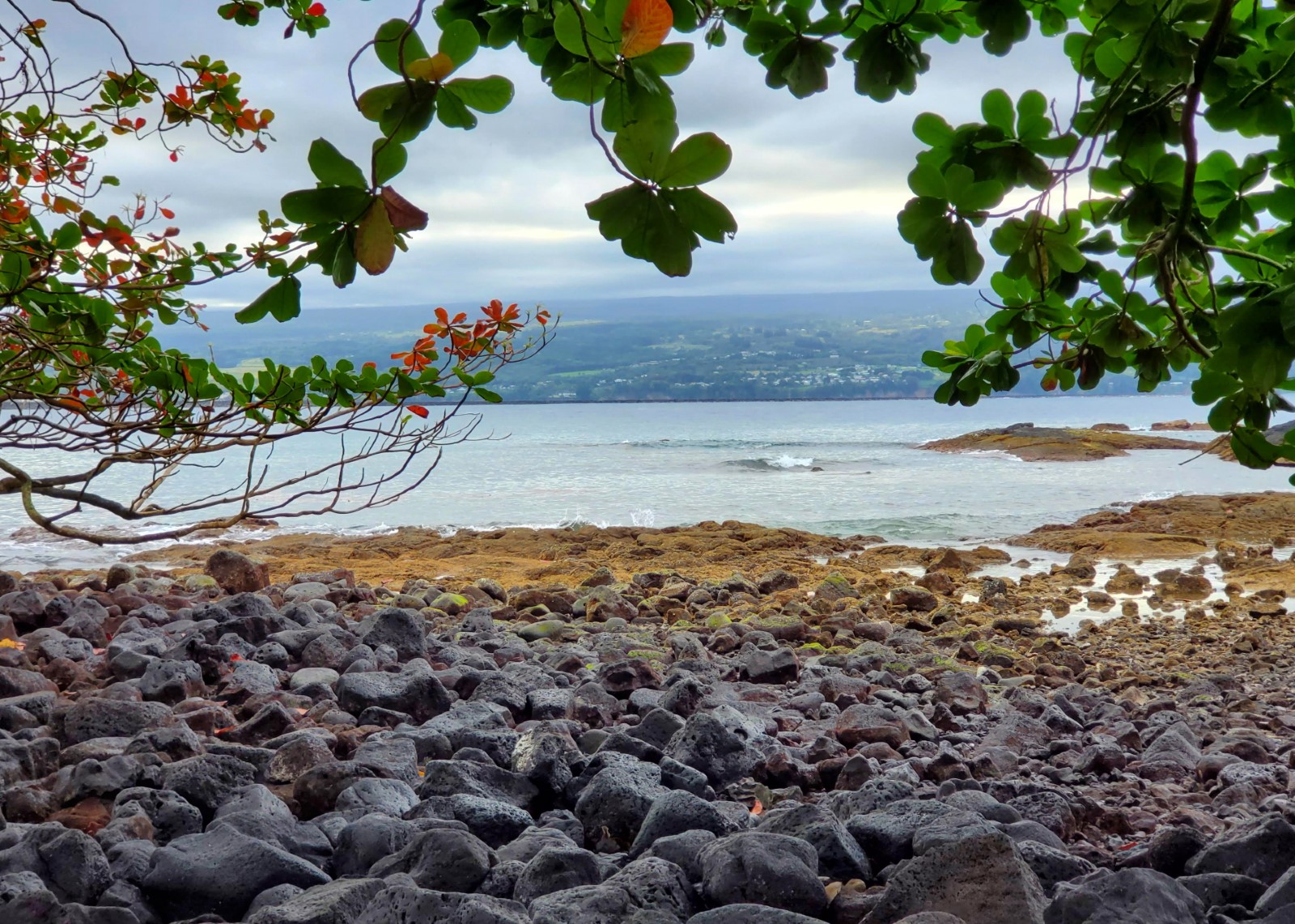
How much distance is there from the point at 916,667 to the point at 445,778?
2833mm

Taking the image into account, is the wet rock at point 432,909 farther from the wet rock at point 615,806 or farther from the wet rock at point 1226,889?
the wet rock at point 1226,889

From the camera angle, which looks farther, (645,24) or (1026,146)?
(1026,146)

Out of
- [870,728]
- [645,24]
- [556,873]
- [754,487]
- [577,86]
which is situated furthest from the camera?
[754,487]

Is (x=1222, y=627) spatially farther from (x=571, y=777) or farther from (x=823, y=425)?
(x=823, y=425)

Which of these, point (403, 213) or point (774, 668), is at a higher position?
point (403, 213)

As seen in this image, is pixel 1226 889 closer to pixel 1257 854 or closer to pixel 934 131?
pixel 1257 854

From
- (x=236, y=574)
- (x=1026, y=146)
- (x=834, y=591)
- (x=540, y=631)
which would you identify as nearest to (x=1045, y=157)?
(x=1026, y=146)

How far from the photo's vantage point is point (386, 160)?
2.76 feet

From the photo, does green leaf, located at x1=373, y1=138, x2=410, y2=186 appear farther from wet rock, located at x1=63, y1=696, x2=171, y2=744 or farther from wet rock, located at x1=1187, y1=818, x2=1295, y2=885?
wet rock, located at x1=63, y1=696, x2=171, y2=744

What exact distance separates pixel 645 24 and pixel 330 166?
0.31m

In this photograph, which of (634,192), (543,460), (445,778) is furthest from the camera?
(543,460)

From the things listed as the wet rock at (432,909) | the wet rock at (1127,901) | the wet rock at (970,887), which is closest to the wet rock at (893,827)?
the wet rock at (970,887)

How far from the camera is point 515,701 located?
320 centimetres

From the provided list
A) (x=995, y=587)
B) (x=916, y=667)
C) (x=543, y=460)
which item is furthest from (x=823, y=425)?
(x=916, y=667)
